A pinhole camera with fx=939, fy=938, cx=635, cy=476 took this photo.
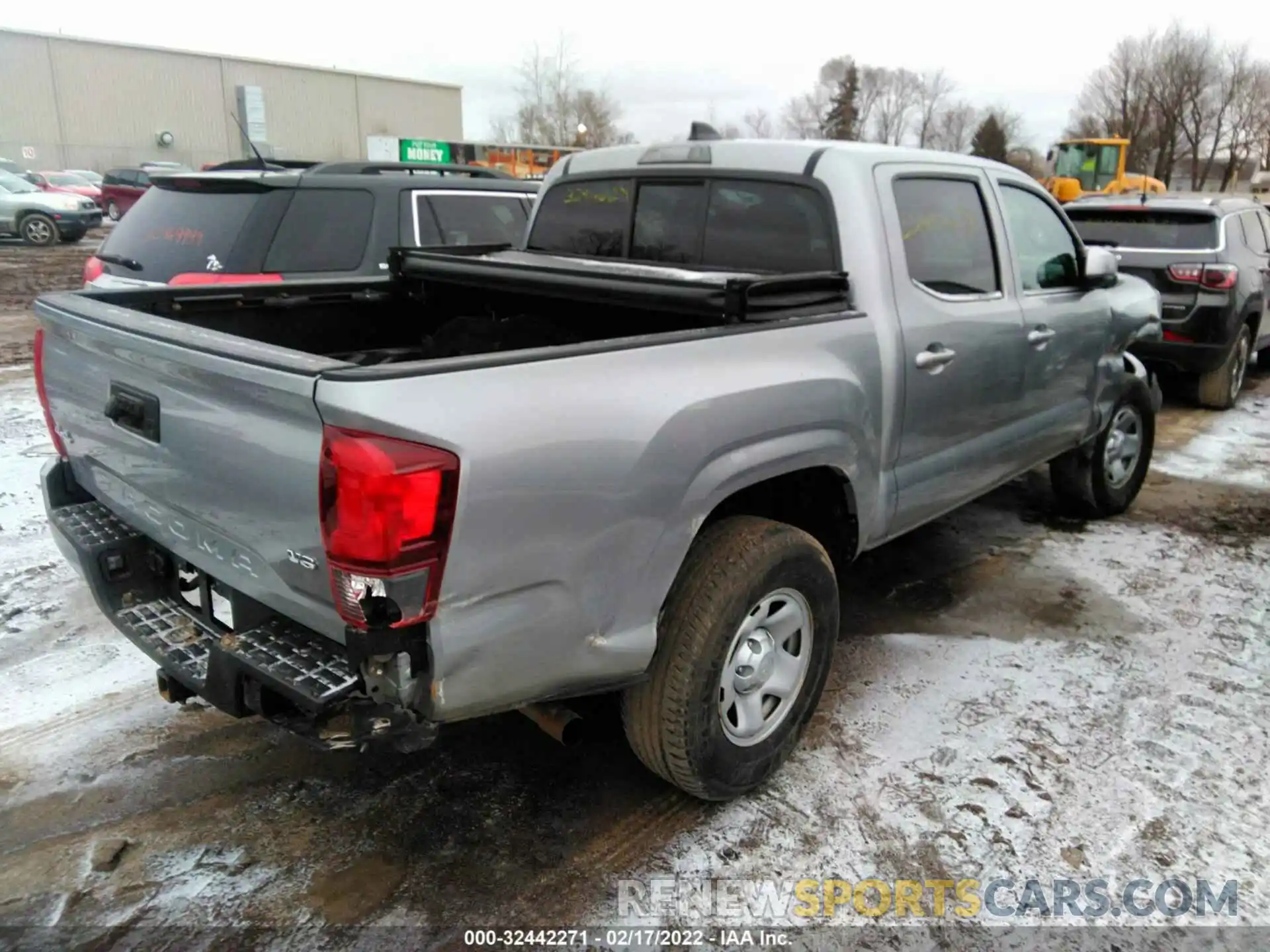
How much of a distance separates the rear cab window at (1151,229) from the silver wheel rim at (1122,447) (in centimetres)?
310

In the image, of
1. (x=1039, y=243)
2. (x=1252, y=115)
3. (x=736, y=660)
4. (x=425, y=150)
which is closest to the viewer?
(x=736, y=660)

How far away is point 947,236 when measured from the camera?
377cm

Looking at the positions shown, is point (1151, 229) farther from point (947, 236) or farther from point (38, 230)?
point (38, 230)

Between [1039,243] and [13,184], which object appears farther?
[13,184]

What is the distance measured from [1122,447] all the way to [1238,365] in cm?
402

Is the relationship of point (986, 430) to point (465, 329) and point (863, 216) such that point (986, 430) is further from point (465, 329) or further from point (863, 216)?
point (465, 329)

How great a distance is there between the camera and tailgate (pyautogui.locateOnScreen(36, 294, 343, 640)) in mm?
2090

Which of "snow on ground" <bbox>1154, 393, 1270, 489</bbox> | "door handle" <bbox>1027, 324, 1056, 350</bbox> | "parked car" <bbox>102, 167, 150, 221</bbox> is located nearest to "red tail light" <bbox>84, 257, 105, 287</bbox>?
"door handle" <bbox>1027, 324, 1056, 350</bbox>

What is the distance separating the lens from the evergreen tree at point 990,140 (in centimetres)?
6203

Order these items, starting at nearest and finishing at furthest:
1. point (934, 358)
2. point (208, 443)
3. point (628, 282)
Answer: point (208, 443) < point (628, 282) < point (934, 358)

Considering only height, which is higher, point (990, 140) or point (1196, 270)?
point (990, 140)

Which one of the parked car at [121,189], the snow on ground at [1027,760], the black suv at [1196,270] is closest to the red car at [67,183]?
the parked car at [121,189]

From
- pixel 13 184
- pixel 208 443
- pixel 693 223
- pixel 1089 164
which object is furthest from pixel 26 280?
pixel 1089 164

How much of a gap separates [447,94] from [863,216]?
71276 millimetres
